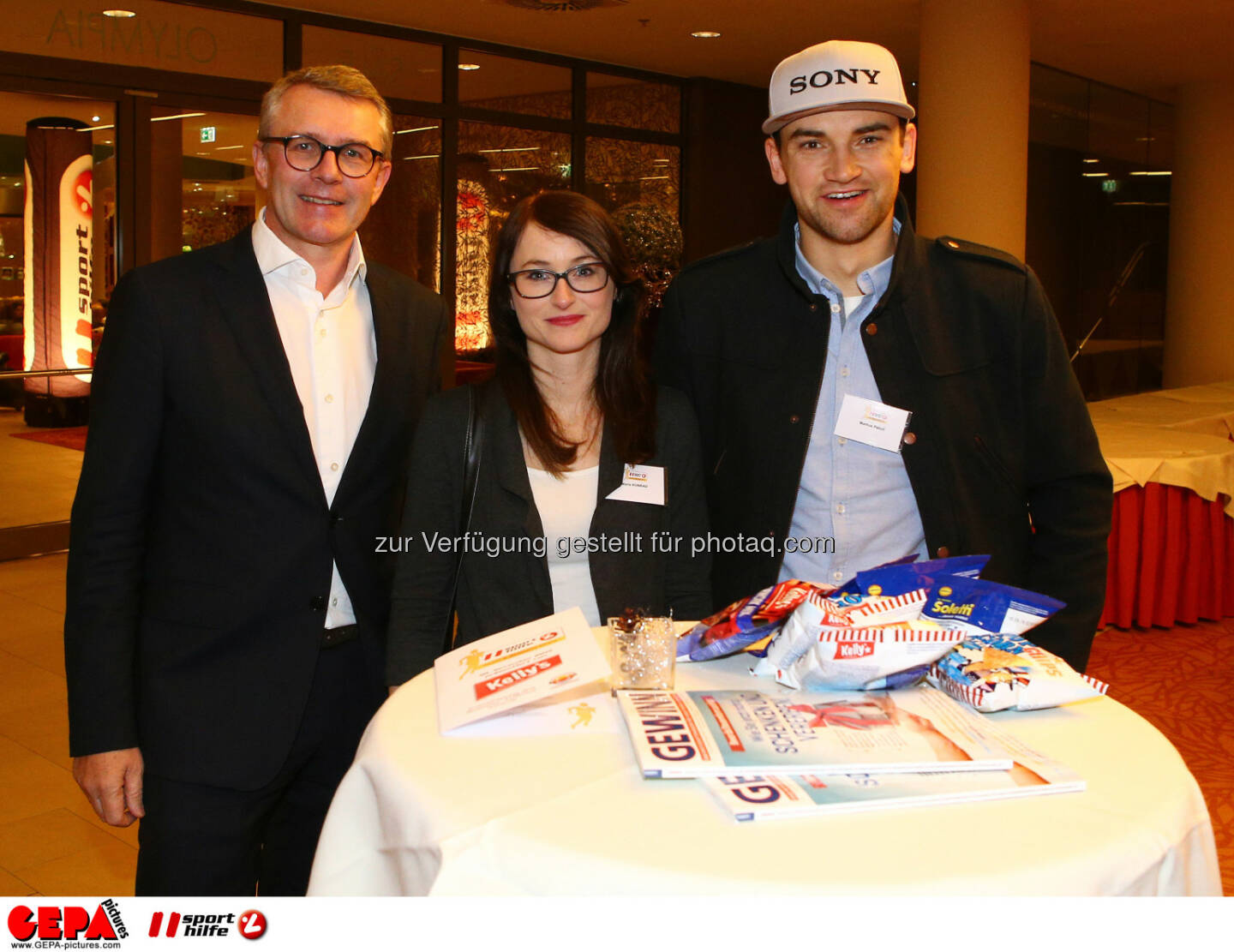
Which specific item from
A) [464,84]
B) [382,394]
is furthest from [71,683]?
[464,84]

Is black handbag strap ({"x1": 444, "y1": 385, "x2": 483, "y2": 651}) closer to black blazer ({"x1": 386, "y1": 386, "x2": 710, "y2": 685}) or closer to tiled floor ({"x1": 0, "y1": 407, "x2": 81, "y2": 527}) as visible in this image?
black blazer ({"x1": 386, "y1": 386, "x2": 710, "y2": 685})

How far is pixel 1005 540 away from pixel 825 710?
950 mm

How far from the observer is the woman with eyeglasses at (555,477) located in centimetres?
209

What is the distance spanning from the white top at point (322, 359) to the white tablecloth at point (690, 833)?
0.69 meters

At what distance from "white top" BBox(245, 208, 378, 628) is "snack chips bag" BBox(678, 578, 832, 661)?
2.37 feet

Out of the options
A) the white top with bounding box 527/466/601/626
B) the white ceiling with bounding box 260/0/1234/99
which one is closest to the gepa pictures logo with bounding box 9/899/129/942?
the white top with bounding box 527/466/601/626

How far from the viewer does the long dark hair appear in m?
2.14

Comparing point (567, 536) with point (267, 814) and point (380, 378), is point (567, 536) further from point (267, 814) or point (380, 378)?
point (267, 814)

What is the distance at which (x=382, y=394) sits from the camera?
82.5 inches

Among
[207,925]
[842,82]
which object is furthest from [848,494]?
[207,925]

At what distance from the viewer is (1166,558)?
5.37m

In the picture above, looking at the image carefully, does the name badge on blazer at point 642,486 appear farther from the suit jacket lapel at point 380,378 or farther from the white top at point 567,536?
the suit jacket lapel at point 380,378

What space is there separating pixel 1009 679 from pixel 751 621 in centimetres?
37

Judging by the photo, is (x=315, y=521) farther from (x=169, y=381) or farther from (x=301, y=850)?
(x=301, y=850)
